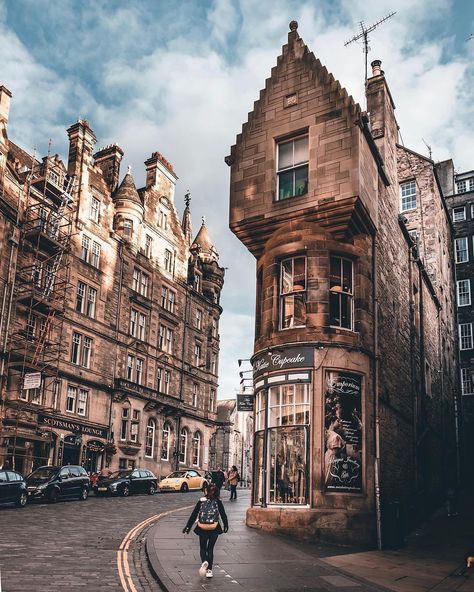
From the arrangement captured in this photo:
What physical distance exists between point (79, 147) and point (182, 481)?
22.8 meters

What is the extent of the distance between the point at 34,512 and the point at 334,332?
1166cm

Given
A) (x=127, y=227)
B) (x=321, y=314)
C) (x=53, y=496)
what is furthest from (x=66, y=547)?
(x=127, y=227)

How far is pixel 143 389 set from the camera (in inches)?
1810

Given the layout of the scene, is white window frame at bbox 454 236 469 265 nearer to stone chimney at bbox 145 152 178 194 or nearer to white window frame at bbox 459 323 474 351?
white window frame at bbox 459 323 474 351

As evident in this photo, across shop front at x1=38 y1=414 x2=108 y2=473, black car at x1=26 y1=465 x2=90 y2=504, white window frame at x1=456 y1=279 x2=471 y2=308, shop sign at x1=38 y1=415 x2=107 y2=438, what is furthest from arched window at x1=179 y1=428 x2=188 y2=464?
white window frame at x1=456 y1=279 x2=471 y2=308

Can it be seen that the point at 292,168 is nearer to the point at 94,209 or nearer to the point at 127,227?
the point at 94,209

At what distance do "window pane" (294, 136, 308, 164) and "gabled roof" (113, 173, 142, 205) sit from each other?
27.9 m

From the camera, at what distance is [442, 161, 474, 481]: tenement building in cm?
4706

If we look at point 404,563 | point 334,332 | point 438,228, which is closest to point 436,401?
point 438,228

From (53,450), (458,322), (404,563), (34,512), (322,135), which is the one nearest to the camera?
(404,563)

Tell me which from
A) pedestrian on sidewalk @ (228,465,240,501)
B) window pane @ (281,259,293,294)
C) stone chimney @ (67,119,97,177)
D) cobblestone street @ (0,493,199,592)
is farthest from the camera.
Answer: stone chimney @ (67,119,97,177)

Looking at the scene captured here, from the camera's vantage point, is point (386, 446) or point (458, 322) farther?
point (458, 322)

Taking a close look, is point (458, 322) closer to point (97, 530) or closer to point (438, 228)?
point (438, 228)

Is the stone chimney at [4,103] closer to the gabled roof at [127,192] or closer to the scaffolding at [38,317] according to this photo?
the scaffolding at [38,317]
